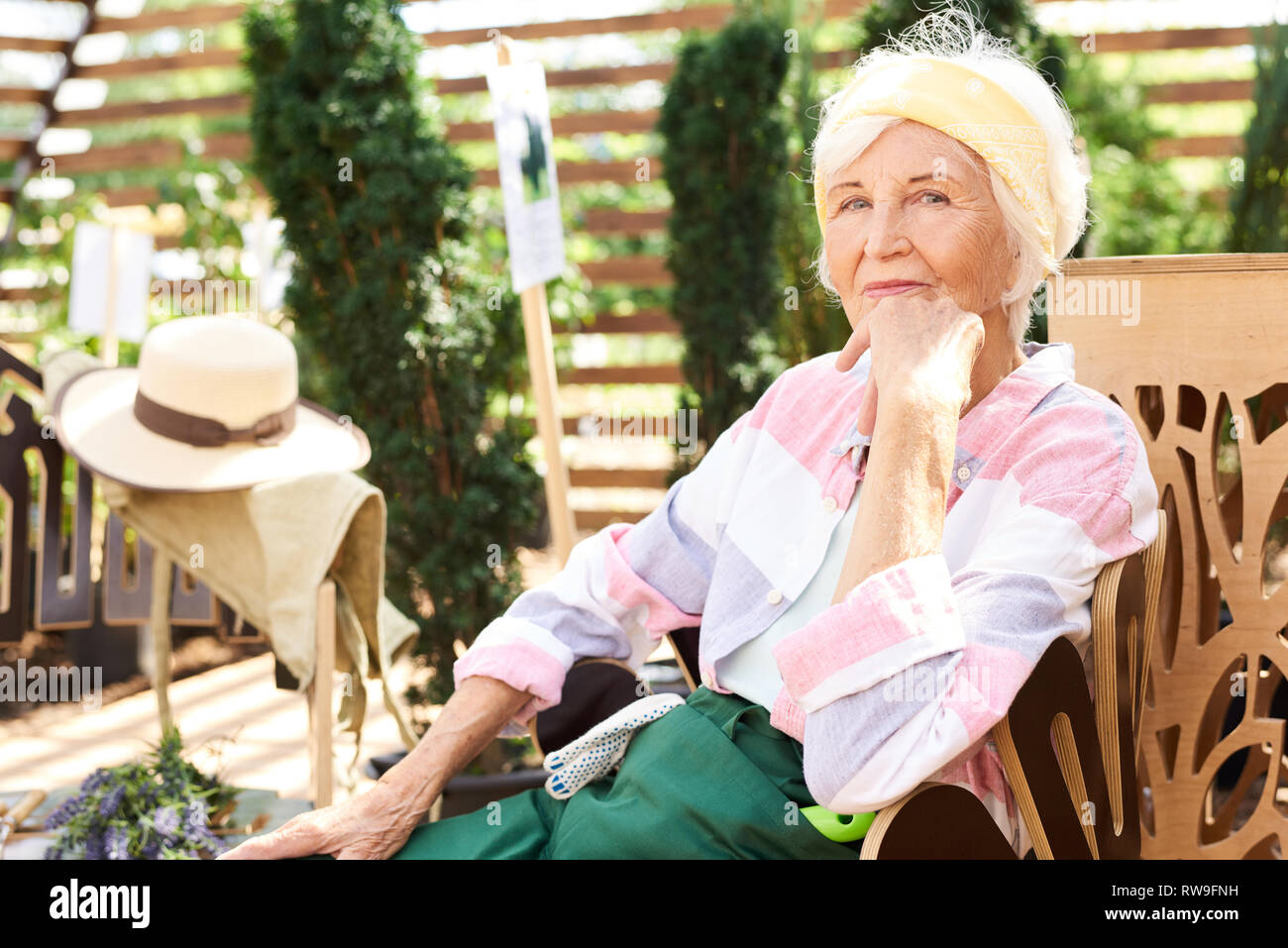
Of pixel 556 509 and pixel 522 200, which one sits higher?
pixel 522 200

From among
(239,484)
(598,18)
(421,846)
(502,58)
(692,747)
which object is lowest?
(421,846)

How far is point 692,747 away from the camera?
152 centimetres

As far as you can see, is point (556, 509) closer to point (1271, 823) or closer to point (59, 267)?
point (1271, 823)

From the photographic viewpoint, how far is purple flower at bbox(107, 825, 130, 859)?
2.04 meters

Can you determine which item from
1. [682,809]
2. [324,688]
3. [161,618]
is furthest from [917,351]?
[161,618]

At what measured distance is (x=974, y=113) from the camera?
4.89 ft

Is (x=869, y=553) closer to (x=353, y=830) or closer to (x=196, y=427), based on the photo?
(x=353, y=830)

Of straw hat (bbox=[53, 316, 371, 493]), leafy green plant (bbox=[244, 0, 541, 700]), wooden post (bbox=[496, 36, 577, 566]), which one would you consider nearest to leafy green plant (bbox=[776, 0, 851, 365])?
leafy green plant (bbox=[244, 0, 541, 700])

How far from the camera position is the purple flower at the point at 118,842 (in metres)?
2.04

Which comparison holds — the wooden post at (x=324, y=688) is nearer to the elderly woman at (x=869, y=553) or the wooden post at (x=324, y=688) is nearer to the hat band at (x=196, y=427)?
the hat band at (x=196, y=427)

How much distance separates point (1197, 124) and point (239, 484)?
345 inches

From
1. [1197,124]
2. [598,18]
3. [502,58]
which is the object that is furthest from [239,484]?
[1197,124]

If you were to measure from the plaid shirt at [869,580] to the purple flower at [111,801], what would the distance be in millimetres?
795

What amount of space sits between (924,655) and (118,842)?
1.50 m
